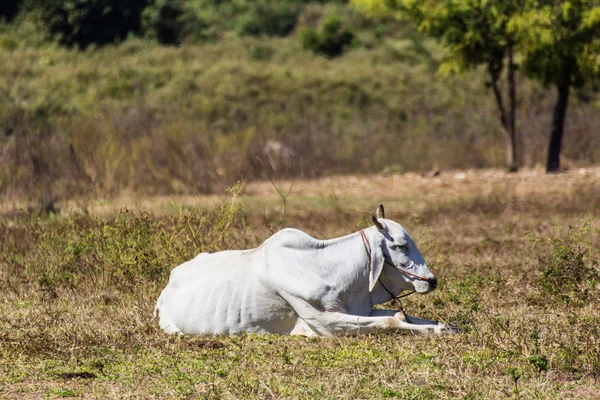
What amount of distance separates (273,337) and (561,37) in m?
12.1

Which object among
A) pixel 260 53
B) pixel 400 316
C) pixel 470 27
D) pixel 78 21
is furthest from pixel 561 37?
pixel 78 21

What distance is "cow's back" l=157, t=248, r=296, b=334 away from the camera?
20.6ft

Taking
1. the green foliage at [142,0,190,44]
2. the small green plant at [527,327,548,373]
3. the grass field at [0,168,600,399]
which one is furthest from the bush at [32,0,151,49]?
the small green plant at [527,327,548,373]

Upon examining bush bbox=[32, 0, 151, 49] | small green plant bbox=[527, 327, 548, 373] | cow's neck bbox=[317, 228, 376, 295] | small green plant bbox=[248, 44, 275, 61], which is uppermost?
cow's neck bbox=[317, 228, 376, 295]

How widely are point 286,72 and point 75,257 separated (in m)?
23.7

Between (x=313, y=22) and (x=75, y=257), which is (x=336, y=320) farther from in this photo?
(x=313, y=22)

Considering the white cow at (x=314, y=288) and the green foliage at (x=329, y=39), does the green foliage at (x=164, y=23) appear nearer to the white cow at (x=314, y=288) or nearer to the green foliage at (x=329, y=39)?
the green foliage at (x=329, y=39)

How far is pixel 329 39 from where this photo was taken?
123 ft

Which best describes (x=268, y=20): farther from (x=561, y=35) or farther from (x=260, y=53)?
(x=561, y=35)

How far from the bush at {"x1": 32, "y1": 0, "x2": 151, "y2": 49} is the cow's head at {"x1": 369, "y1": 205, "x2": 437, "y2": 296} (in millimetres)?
31485

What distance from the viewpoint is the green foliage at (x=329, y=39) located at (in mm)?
37312

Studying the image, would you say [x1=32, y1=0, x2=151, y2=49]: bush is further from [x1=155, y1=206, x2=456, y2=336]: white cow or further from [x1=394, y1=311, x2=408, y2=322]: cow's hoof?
[x1=394, y1=311, x2=408, y2=322]: cow's hoof

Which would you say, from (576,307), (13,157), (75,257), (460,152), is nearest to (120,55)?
(460,152)

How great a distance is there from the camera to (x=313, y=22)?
4194cm
